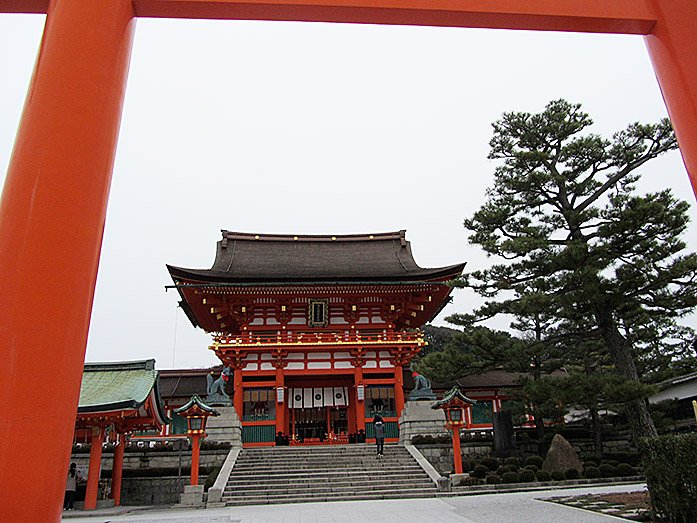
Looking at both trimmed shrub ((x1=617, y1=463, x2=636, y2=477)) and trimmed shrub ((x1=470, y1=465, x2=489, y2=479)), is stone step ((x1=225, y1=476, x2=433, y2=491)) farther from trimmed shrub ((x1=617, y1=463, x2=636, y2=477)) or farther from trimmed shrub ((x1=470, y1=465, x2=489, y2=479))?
trimmed shrub ((x1=617, y1=463, x2=636, y2=477))

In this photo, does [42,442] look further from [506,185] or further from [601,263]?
[506,185]

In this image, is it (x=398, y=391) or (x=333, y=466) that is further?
(x=398, y=391)

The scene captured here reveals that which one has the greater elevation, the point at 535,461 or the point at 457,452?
the point at 457,452

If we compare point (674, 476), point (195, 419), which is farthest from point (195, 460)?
point (674, 476)

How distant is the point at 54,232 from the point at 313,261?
23.1 metres

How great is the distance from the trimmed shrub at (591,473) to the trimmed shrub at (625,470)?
1.87 ft

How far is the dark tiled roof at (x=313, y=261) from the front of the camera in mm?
21609

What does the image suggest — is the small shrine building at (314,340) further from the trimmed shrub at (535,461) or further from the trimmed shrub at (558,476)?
the trimmed shrub at (558,476)

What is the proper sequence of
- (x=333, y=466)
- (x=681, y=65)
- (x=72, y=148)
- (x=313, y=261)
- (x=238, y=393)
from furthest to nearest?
(x=313, y=261) < (x=238, y=393) < (x=333, y=466) < (x=681, y=65) < (x=72, y=148)

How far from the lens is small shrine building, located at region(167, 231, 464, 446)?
68.1 feet

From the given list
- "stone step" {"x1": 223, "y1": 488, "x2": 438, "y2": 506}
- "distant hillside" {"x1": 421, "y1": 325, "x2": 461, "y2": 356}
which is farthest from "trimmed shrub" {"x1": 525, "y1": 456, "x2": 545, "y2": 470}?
"distant hillside" {"x1": 421, "y1": 325, "x2": 461, "y2": 356}

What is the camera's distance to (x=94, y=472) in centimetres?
1305

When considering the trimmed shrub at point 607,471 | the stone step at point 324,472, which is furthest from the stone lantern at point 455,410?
the trimmed shrub at point 607,471

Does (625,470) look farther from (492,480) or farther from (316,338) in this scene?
(316,338)
